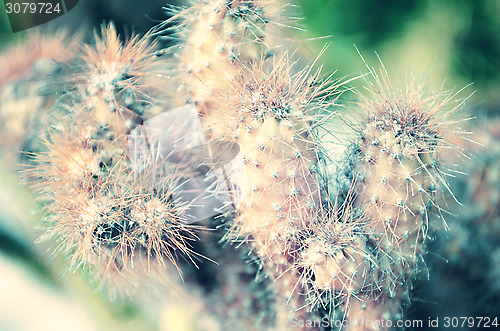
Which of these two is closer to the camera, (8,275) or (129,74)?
(129,74)

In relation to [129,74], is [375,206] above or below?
below

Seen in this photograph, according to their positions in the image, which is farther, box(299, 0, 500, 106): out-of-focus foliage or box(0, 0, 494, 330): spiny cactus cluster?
box(299, 0, 500, 106): out-of-focus foliage

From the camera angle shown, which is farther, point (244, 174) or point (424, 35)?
point (424, 35)

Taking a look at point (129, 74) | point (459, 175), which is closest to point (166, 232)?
point (129, 74)

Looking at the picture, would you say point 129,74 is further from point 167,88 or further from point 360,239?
point 360,239

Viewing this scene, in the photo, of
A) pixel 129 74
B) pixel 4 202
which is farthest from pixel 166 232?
pixel 4 202

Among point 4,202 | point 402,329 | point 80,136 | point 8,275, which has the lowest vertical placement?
point 402,329

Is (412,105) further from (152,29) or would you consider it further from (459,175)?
(152,29)

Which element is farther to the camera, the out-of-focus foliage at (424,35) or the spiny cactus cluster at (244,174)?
the out-of-focus foliage at (424,35)
